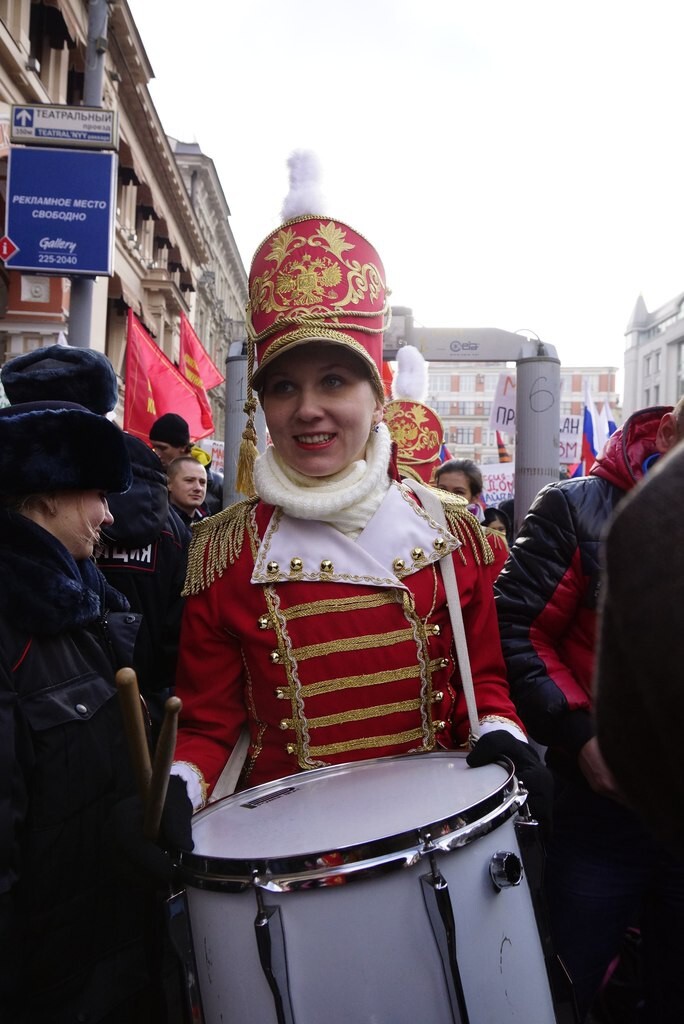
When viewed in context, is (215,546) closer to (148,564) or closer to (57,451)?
(57,451)

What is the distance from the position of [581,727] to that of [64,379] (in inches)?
74.6

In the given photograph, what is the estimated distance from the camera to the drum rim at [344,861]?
1310 millimetres

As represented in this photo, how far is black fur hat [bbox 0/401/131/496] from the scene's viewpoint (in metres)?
2.11

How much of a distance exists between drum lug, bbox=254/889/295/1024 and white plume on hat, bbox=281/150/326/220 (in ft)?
5.54

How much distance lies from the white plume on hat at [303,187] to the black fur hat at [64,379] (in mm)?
850

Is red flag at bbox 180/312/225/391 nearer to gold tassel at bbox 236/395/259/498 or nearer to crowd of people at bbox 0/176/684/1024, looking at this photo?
gold tassel at bbox 236/395/259/498

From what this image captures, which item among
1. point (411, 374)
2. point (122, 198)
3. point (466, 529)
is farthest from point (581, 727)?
point (122, 198)

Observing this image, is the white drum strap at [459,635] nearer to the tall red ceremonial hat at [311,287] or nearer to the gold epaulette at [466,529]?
the gold epaulette at [466,529]

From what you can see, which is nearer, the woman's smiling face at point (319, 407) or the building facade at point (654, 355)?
the woman's smiling face at point (319, 407)

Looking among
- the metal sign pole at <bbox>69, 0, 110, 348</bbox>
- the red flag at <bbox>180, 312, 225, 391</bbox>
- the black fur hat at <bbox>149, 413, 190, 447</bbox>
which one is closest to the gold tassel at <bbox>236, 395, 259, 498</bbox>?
the black fur hat at <bbox>149, 413, 190, 447</bbox>

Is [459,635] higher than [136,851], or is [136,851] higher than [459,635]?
[459,635]

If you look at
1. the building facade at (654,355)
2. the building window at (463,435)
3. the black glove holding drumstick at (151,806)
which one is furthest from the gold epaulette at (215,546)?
the building window at (463,435)

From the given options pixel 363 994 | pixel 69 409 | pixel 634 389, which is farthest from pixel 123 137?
pixel 634 389

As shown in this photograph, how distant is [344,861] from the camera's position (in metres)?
1.32
